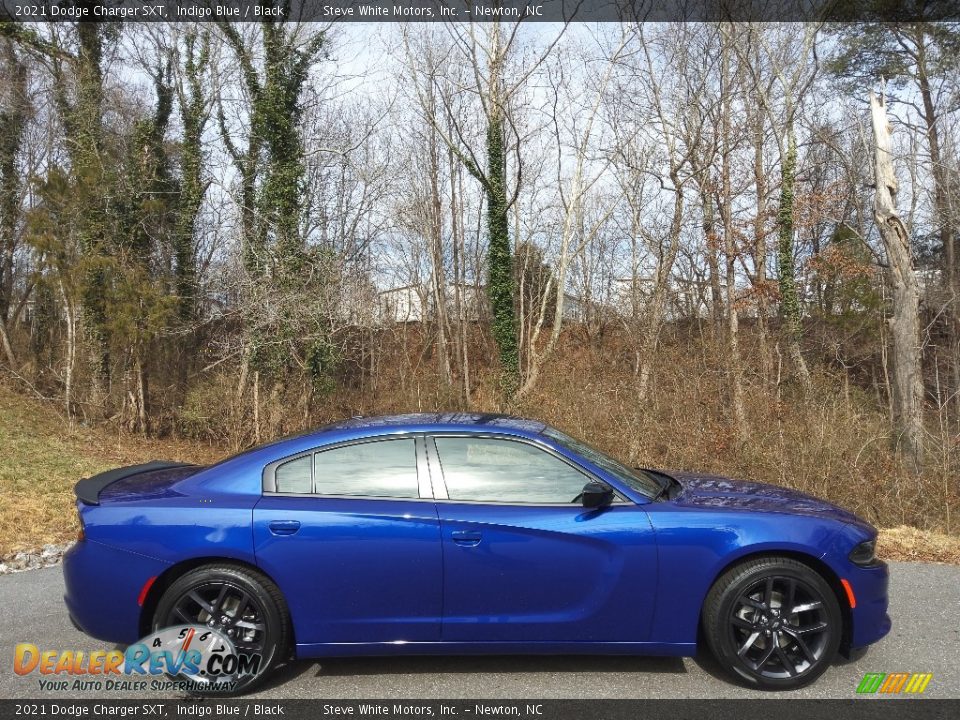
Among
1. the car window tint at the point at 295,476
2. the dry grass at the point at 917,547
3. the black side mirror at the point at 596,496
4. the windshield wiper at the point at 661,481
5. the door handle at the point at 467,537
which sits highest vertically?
the car window tint at the point at 295,476

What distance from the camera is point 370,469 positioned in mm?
4016

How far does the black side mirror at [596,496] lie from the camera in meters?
3.77

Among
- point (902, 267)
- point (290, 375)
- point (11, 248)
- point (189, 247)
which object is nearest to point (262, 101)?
point (189, 247)

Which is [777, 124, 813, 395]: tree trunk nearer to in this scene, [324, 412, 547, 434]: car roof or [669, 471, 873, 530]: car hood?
[669, 471, 873, 530]: car hood

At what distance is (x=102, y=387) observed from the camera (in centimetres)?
1814

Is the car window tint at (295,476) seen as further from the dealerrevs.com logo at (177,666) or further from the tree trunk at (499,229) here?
the tree trunk at (499,229)

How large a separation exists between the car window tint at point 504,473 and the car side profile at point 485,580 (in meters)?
0.07

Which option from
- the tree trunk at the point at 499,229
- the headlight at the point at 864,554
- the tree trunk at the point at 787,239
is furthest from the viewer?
the tree trunk at the point at 787,239

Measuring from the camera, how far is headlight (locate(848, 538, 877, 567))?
382 centimetres

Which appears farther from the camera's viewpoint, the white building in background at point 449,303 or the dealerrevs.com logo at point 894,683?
the white building in background at point 449,303

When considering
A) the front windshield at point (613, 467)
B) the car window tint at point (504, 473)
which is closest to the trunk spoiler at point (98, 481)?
the car window tint at point (504, 473)

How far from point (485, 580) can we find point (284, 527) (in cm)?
110

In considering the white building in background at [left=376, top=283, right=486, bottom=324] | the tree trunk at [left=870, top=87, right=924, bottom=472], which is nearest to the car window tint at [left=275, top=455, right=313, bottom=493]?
the tree trunk at [left=870, top=87, right=924, bottom=472]

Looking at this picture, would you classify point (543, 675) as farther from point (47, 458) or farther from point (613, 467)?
point (47, 458)
